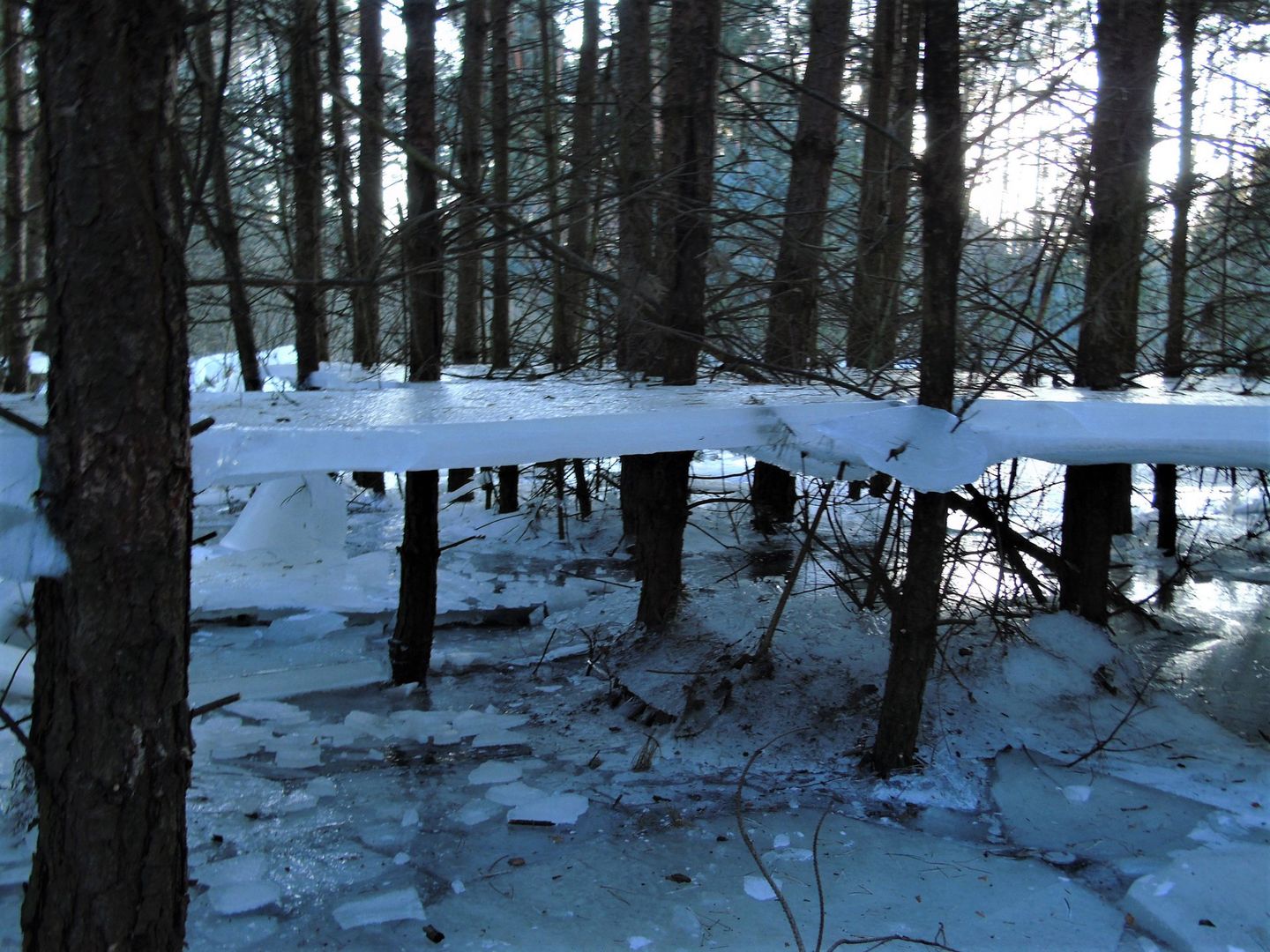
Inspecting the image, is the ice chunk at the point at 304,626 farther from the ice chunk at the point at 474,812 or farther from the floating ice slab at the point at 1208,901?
the floating ice slab at the point at 1208,901

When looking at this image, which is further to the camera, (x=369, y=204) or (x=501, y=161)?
(x=501, y=161)

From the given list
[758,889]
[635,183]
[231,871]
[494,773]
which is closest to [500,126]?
[635,183]

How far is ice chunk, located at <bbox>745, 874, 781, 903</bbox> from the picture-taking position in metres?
4.06

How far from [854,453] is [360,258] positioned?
309 centimetres

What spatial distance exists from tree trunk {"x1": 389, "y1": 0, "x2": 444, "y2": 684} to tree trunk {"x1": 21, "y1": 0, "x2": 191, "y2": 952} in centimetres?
308

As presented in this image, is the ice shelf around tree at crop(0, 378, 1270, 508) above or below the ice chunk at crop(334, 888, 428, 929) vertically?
above

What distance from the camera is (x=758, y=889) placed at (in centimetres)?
412

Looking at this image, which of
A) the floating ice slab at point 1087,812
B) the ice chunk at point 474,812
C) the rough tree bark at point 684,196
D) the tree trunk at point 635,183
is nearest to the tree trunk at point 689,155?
the rough tree bark at point 684,196

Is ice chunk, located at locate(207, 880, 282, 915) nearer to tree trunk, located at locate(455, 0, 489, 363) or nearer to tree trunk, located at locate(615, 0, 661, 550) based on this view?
tree trunk, located at locate(615, 0, 661, 550)

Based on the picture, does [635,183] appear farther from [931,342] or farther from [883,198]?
[883,198]

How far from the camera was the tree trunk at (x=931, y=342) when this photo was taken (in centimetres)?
431

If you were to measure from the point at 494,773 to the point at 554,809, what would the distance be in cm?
55

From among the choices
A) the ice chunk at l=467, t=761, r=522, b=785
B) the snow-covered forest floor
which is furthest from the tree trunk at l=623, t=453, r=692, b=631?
the ice chunk at l=467, t=761, r=522, b=785

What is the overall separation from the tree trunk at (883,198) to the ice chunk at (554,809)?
9.37 feet
